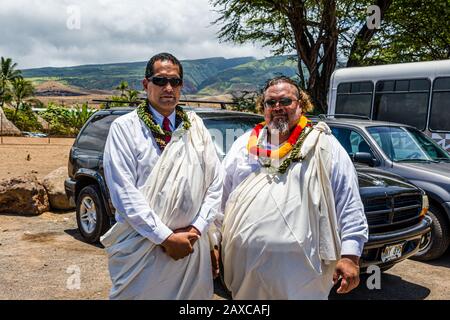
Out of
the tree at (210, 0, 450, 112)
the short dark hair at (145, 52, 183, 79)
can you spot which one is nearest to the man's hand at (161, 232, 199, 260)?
the short dark hair at (145, 52, 183, 79)

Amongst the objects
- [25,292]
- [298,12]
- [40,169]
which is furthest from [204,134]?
[298,12]

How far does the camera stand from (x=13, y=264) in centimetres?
547

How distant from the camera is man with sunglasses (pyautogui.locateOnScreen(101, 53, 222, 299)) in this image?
97.0 inches

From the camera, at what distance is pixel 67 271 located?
17.3 ft

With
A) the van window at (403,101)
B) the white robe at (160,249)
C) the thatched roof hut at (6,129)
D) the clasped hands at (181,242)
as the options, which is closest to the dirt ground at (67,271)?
the white robe at (160,249)

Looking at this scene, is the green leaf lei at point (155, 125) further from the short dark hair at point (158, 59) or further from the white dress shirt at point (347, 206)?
the white dress shirt at point (347, 206)

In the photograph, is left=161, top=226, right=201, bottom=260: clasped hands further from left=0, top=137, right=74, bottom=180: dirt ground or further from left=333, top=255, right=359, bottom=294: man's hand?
left=0, top=137, right=74, bottom=180: dirt ground


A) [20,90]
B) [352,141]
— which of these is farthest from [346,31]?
[20,90]

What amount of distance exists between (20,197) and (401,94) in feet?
25.2

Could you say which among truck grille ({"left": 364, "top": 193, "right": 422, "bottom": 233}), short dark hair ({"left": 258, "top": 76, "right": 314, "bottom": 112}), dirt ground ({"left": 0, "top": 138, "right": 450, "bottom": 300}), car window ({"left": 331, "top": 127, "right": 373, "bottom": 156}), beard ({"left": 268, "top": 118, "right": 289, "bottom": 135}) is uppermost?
short dark hair ({"left": 258, "top": 76, "right": 314, "bottom": 112})

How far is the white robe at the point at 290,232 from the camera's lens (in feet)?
8.11

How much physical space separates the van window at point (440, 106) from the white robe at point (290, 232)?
752 centimetres

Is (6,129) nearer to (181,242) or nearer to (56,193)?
(56,193)

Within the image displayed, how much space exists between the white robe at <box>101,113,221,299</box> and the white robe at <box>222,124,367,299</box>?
22 cm
